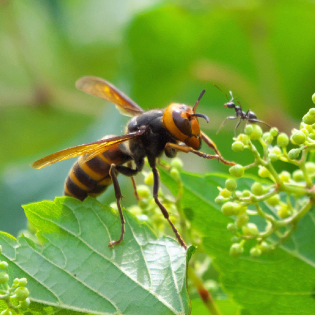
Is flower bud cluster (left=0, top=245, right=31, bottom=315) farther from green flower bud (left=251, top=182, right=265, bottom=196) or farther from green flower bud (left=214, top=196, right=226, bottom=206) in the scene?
green flower bud (left=251, top=182, right=265, bottom=196)

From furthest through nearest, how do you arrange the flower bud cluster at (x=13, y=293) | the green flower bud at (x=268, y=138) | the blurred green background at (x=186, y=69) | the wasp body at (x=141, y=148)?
the blurred green background at (x=186, y=69) < the wasp body at (x=141, y=148) < the green flower bud at (x=268, y=138) < the flower bud cluster at (x=13, y=293)

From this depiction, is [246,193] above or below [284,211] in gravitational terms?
above

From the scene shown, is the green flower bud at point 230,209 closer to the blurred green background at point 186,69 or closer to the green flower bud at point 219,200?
the green flower bud at point 219,200

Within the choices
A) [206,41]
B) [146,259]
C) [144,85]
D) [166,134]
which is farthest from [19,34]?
[146,259]

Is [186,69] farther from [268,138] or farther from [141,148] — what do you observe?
[268,138]

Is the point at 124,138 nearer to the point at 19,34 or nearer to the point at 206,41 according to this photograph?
the point at 206,41

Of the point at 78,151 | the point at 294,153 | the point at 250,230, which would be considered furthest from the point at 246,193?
the point at 78,151

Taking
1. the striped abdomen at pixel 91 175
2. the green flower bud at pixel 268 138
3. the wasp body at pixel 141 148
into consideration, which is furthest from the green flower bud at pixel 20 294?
the green flower bud at pixel 268 138

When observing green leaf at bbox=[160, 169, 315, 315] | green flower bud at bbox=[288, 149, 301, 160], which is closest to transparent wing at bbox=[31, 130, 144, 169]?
green leaf at bbox=[160, 169, 315, 315]

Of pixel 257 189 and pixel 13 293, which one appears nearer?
pixel 13 293
